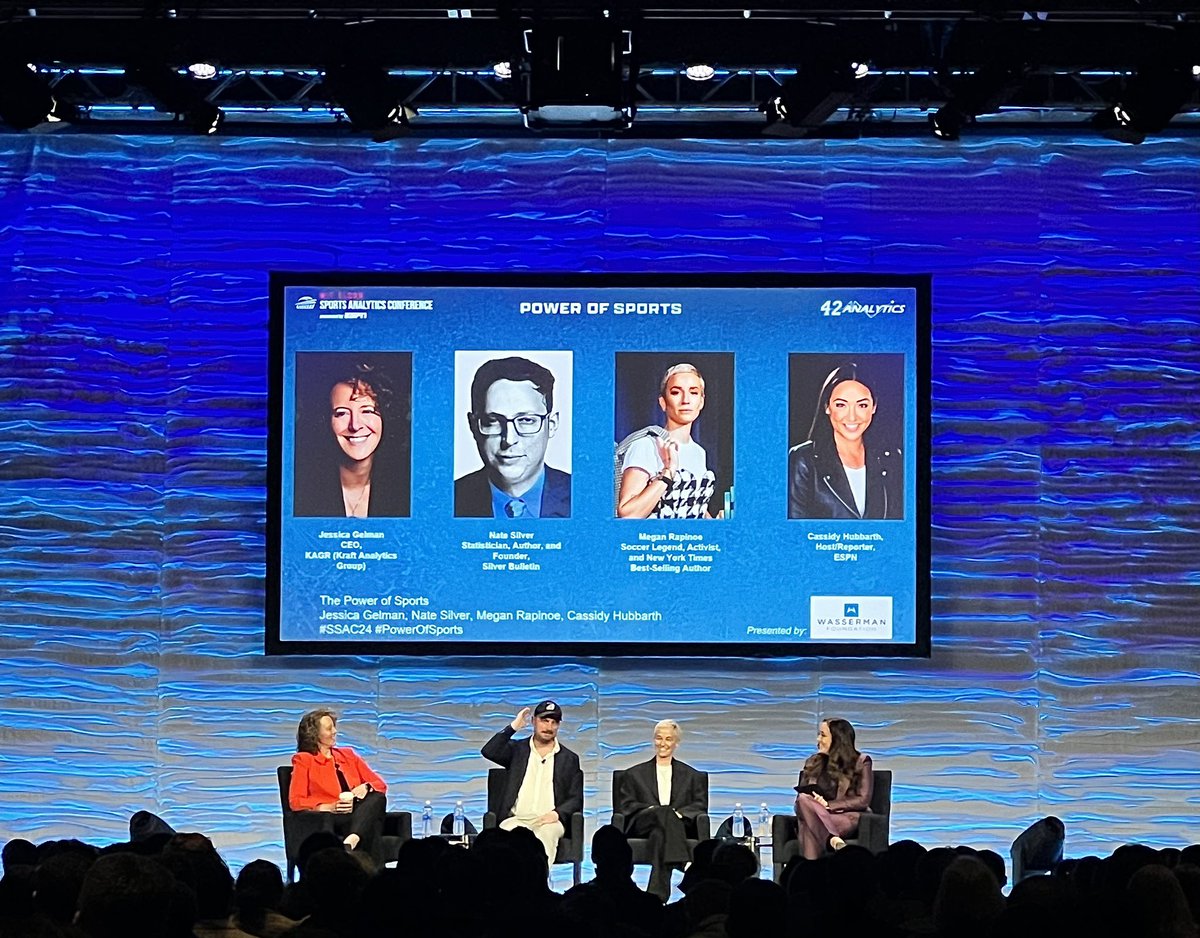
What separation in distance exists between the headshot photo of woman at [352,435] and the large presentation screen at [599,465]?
0.04ft

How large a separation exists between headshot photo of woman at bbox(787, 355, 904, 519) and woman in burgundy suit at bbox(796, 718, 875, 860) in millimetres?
1227

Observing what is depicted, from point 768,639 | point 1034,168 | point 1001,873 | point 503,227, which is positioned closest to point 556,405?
point 503,227

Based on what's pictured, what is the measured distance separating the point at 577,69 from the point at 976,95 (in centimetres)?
198

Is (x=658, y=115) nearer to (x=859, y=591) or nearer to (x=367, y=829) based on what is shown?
(x=859, y=591)

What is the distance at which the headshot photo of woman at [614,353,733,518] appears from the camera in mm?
8625

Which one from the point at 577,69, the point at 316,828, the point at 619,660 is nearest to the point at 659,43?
the point at 577,69

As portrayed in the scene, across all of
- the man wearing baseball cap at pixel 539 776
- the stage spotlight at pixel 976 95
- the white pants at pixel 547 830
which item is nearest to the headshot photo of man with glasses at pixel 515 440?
the man wearing baseball cap at pixel 539 776

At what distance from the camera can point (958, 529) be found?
29.1ft

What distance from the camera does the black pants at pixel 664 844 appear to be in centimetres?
769

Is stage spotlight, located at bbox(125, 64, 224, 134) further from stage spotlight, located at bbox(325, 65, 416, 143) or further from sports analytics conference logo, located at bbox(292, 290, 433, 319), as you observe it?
sports analytics conference logo, located at bbox(292, 290, 433, 319)

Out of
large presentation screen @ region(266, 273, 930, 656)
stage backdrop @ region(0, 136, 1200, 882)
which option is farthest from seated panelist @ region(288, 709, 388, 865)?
stage backdrop @ region(0, 136, 1200, 882)

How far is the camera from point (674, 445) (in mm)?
8656

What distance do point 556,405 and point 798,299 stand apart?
1.40 metres

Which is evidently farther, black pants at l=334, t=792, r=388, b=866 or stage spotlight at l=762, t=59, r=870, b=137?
black pants at l=334, t=792, r=388, b=866
